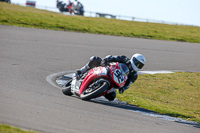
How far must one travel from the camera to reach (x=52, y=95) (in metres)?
8.93

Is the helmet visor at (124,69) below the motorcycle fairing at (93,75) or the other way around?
the other way around

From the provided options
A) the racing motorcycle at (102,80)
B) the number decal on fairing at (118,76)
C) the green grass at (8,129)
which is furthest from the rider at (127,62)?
the green grass at (8,129)

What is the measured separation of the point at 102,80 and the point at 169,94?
4.33 m

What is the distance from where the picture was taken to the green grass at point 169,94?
33.2 feet

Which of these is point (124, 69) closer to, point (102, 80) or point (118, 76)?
point (118, 76)

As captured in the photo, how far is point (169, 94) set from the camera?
41.4ft

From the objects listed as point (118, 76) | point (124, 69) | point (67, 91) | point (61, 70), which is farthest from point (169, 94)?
point (67, 91)

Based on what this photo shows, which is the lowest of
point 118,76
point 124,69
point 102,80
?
point 102,80

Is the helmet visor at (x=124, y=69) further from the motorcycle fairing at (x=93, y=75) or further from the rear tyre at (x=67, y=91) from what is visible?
the rear tyre at (x=67, y=91)

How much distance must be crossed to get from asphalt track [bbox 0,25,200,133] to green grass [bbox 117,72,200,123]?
1.23 m

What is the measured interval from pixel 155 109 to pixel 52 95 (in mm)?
2557

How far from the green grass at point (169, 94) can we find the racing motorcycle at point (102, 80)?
123cm

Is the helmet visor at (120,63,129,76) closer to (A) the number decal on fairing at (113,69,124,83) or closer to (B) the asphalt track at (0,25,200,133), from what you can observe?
(A) the number decal on fairing at (113,69,124,83)

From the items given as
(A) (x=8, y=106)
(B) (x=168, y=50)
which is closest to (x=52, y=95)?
(A) (x=8, y=106)
